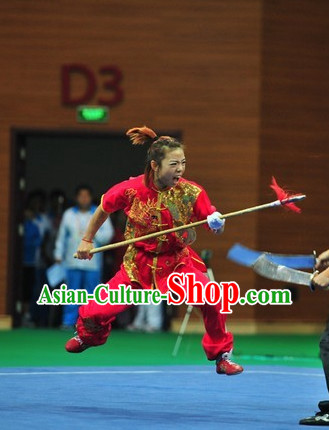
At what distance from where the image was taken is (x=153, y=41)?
771 inches

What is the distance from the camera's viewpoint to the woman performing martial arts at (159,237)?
10578 mm

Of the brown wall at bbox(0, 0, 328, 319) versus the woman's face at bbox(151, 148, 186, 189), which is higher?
the brown wall at bbox(0, 0, 328, 319)

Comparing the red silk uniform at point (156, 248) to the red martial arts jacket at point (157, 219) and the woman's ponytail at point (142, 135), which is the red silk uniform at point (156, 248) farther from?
the woman's ponytail at point (142, 135)

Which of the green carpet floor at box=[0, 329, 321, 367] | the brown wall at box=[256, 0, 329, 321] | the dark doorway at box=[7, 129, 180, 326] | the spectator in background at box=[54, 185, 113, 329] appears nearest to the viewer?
the green carpet floor at box=[0, 329, 321, 367]

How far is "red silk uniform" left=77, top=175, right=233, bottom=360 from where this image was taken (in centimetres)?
1062

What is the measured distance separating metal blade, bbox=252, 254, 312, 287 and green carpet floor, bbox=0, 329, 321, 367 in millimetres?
5109

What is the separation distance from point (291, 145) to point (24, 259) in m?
4.83

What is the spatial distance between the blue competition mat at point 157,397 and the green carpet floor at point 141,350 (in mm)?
1071

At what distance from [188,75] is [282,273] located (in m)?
10.1

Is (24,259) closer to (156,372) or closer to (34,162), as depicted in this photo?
(34,162)

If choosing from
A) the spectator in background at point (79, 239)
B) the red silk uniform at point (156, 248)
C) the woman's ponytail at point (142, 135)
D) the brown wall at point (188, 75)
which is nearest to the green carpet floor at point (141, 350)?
the spectator in background at point (79, 239)

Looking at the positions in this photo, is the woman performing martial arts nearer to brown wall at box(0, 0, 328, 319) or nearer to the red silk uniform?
the red silk uniform

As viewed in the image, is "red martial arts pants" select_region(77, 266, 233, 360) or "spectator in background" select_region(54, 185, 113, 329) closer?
"red martial arts pants" select_region(77, 266, 233, 360)

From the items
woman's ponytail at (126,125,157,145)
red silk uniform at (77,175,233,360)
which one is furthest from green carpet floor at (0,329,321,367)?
woman's ponytail at (126,125,157,145)
